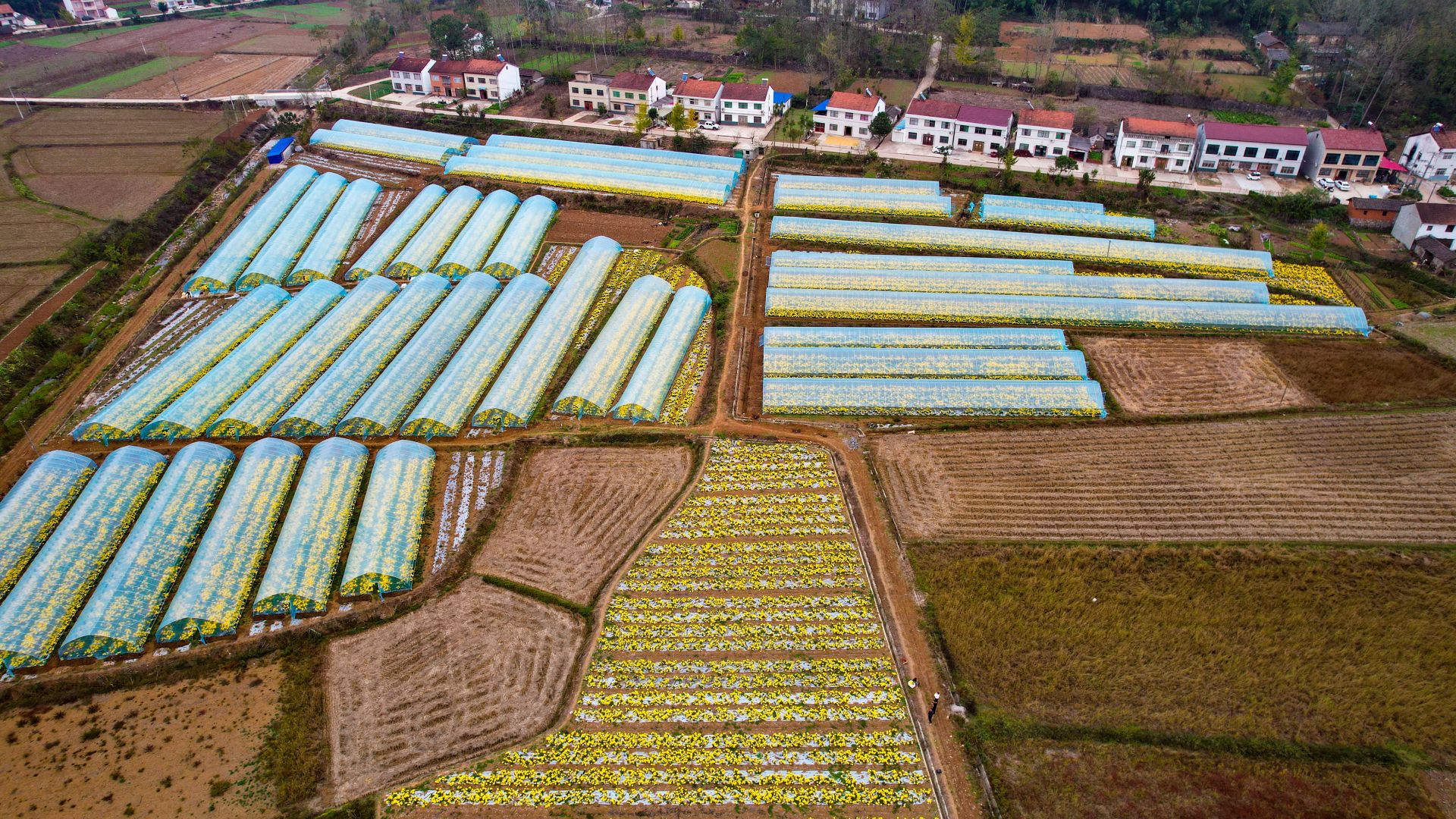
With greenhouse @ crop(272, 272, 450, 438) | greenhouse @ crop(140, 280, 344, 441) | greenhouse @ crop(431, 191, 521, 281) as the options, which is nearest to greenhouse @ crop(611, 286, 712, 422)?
greenhouse @ crop(272, 272, 450, 438)

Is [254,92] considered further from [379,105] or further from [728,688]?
[728,688]

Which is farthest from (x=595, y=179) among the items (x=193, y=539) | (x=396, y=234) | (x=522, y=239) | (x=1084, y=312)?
(x=193, y=539)

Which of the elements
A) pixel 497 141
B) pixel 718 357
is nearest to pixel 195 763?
pixel 718 357


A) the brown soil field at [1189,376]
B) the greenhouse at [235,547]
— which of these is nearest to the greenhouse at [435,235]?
the greenhouse at [235,547]

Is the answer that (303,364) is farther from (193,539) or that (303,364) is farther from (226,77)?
(226,77)

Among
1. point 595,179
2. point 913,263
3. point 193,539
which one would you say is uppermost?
point 595,179

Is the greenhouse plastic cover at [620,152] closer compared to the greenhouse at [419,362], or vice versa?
the greenhouse at [419,362]

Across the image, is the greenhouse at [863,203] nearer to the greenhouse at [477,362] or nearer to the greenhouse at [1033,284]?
the greenhouse at [1033,284]
